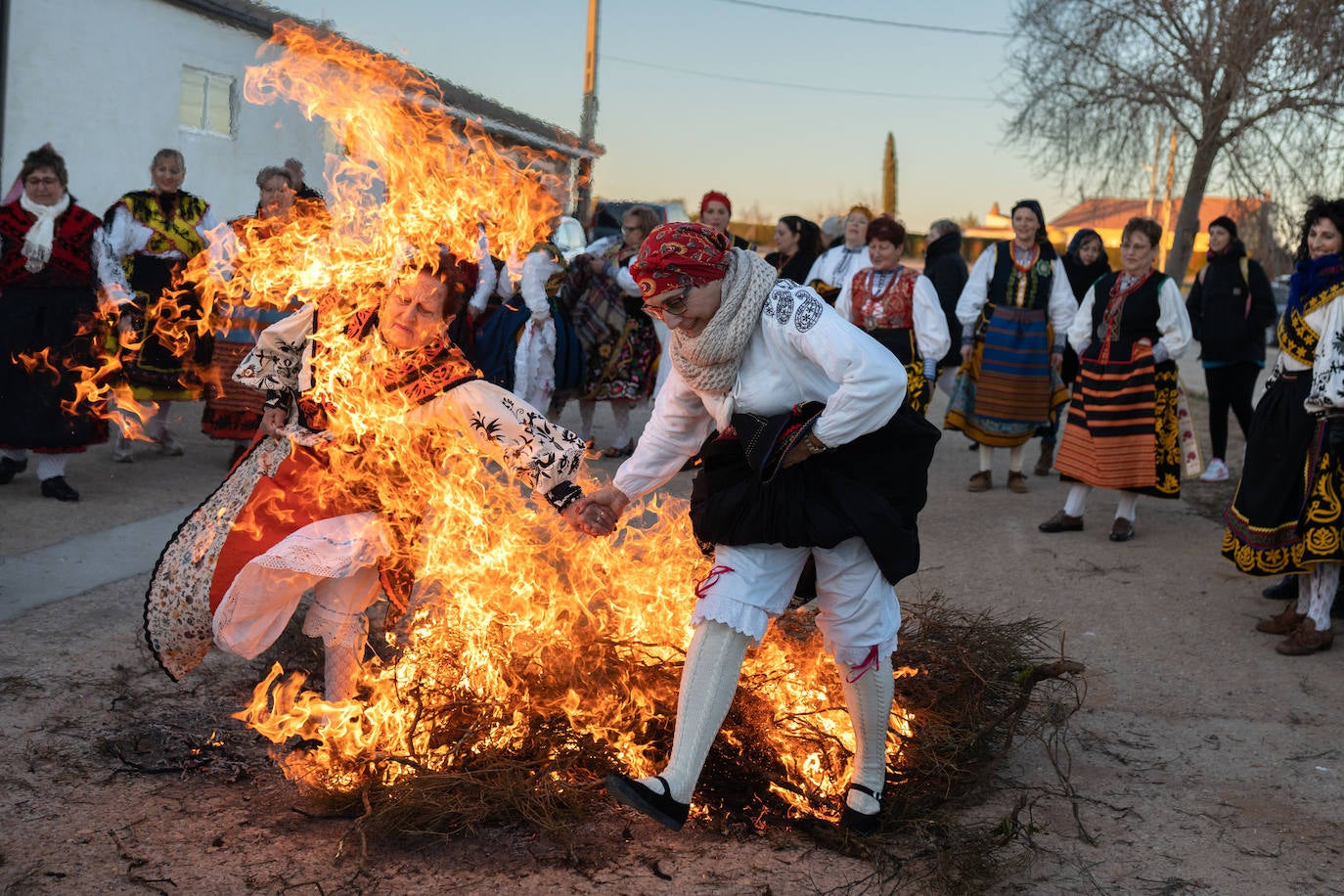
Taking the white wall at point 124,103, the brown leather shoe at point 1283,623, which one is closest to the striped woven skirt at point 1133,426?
the brown leather shoe at point 1283,623

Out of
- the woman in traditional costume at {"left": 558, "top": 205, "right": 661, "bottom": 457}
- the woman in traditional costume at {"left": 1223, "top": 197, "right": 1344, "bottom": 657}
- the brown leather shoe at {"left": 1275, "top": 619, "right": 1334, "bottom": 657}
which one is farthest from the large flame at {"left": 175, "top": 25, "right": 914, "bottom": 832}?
the woman in traditional costume at {"left": 558, "top": 205, "right": 661, "bottom": 457}

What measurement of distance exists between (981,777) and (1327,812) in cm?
110

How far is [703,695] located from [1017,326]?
653 cm

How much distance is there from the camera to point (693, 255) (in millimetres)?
3283

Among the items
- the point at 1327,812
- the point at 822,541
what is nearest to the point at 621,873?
the point at 822,541

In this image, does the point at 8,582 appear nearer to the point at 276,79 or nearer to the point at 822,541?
the point at 276,79

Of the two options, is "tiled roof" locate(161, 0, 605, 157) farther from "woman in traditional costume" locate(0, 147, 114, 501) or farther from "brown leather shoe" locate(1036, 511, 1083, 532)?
"brown leather shoe" locate(1036, 511, 1083, 532)

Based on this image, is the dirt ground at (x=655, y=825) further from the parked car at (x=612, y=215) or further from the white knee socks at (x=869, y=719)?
the parked car at (x=612, y=215)

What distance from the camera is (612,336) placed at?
10453 mm

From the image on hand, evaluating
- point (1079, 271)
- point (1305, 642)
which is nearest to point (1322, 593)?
point (1305, 642)

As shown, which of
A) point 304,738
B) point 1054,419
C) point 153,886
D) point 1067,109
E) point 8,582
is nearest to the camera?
point 153,886

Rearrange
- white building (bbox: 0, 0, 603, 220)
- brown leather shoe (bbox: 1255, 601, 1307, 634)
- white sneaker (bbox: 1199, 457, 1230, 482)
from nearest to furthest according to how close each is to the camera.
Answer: brown leather shoe (bbox: 1255, 601, 1307, 634), white sneaker (bbox: 1199, 457, 1230, 482), white building (bbox: 0, 0, 603, 220)

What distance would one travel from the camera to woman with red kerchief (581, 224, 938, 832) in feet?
10.8

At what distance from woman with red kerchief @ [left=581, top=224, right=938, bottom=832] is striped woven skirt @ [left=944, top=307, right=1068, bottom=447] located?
5.94 metres
